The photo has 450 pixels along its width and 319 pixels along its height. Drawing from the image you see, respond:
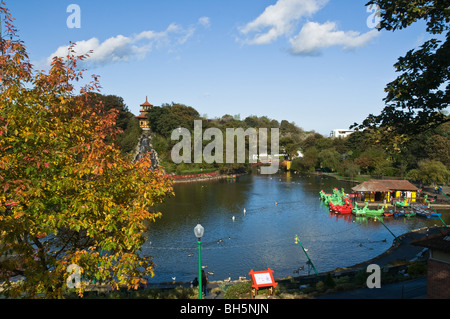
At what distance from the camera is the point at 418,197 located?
44.2m

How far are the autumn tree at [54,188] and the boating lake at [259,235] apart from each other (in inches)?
510

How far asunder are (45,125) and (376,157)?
68307 millimetres

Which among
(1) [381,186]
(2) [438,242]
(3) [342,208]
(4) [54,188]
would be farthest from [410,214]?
(4) [54,188]

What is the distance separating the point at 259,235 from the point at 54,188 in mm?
23580

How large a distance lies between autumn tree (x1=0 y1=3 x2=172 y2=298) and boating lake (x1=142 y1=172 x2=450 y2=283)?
13.0 meters

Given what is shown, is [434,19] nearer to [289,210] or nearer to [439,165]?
[289,210]

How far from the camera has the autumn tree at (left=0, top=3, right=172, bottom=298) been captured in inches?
285

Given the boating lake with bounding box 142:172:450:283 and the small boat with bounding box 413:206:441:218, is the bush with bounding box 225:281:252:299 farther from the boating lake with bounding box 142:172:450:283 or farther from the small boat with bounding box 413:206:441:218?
the small boat with bounding box 413:206:441:218

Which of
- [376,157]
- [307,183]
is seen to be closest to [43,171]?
[307,183]

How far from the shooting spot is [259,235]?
1157 inches

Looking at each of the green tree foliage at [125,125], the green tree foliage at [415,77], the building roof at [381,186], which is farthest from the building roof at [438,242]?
the green tree foliage at [125,125]

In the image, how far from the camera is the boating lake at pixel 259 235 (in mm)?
22375

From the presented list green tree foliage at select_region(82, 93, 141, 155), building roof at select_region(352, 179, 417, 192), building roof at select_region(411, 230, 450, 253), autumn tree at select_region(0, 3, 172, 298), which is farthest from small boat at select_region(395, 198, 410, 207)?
green tree foliage at select_region(82, 93, 141, 155)
